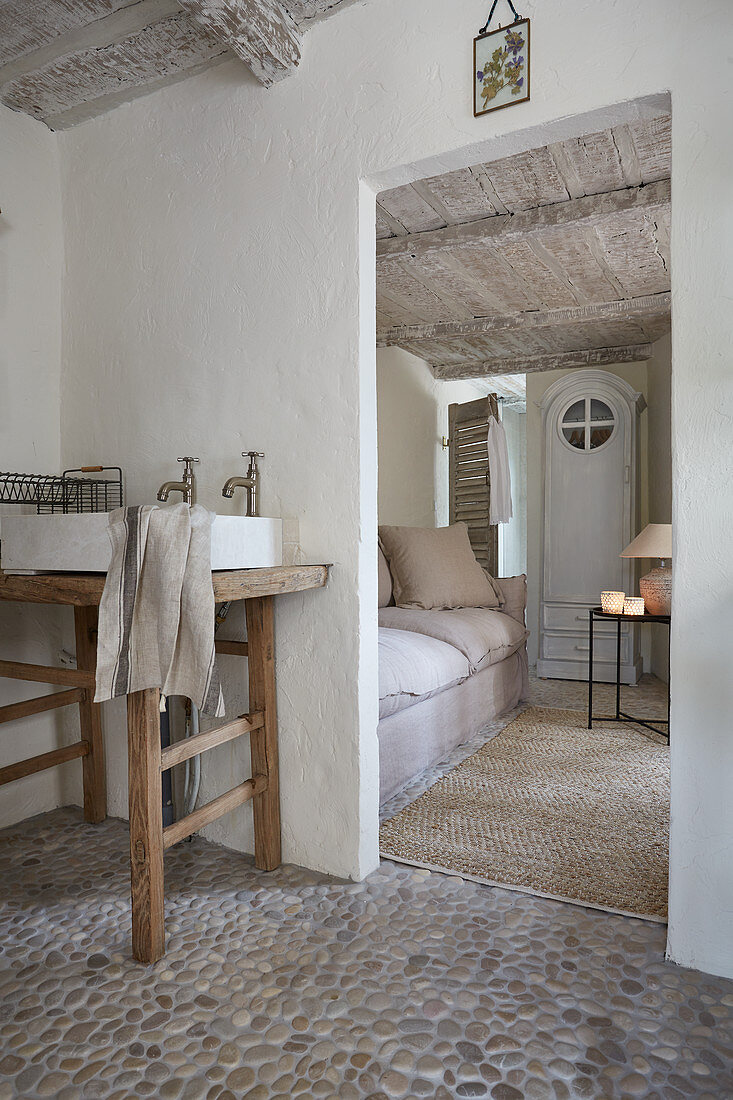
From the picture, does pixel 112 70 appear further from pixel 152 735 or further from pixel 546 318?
pixel 546 318

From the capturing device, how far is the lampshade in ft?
10.9

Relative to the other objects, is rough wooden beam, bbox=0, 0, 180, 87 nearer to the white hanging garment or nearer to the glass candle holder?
the glass candle holder

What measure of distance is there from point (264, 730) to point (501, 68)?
5.86ft

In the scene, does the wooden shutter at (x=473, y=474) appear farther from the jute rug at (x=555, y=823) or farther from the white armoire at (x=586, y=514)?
the jute rug at (x=555, y=823)

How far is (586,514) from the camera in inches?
182

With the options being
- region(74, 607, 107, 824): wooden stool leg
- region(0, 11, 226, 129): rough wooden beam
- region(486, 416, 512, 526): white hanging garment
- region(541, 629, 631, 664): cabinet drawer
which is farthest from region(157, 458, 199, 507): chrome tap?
region(541, 629, 631, 664): cabinet drawer

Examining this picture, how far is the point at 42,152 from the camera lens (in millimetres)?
2471

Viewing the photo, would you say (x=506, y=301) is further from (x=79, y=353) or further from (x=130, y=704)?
(x=130, y=704)

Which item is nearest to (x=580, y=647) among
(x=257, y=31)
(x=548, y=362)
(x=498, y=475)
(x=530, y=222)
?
(x=498, y=475)

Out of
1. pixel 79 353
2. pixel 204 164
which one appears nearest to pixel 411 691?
pixel 79 353

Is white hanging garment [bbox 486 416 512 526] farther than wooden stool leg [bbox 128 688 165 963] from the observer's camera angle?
Yes

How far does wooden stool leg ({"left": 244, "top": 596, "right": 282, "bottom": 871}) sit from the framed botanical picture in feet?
4.53

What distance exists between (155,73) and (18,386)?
3.46ft

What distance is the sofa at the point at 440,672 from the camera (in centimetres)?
266
